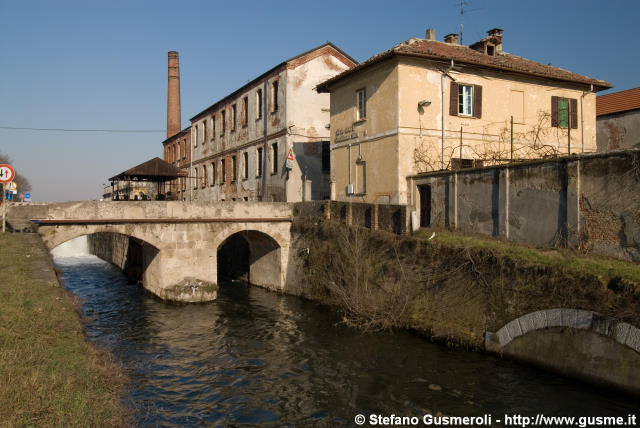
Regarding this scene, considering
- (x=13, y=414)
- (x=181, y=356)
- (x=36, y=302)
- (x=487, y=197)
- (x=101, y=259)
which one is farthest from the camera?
(x=101, y=259)

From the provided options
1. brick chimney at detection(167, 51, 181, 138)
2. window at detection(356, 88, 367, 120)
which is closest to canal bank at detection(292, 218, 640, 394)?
window at detection(356, 88, 367, 120)

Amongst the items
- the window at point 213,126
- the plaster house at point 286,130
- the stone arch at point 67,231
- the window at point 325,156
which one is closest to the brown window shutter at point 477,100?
the plaster house at point 286,130

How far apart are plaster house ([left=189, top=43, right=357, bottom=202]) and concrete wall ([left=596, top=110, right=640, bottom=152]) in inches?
587

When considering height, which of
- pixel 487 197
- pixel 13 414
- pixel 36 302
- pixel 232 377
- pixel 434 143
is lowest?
pixel 232 377

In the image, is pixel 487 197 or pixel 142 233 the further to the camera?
pixel 142 233

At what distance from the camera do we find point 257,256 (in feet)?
75.4

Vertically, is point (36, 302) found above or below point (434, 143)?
below

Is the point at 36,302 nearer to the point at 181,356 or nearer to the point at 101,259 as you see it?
the point at 181,356

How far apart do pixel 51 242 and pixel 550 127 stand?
833 inches

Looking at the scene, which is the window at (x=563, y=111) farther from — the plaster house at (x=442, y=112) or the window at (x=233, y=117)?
the window at (x=233, y=117)

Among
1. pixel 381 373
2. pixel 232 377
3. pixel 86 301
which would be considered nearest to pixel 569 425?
pixel 381 373

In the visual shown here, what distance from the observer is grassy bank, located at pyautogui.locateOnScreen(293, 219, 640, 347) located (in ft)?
32.0

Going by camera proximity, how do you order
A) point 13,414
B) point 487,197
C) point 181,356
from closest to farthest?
1. point 13,414
2. point 181,356
3. point 487,197

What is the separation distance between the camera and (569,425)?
811 centimetres
